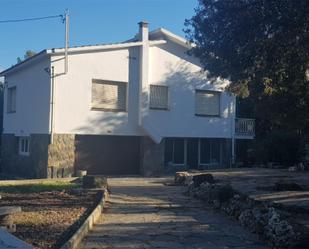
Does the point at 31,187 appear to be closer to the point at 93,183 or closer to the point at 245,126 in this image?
the point at 93,183

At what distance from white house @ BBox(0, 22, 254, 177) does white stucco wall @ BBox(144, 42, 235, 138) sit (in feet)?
0.18

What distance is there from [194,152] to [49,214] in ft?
64.0

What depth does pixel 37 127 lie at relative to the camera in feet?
90.3

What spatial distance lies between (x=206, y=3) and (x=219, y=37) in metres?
1.30

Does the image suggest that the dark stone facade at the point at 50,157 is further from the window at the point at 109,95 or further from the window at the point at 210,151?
the window at the point at 210,151

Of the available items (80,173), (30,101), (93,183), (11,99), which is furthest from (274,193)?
(11,99)

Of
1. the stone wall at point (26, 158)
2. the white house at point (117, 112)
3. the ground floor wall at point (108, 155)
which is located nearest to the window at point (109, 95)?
the white house at point (117, 112)

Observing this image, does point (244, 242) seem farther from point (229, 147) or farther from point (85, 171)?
point (229, 147)

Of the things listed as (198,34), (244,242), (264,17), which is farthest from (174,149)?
(244,242)

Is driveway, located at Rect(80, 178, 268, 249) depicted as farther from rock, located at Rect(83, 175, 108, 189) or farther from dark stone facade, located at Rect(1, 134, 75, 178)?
dark stone facade, located at Rect(1, 134, 75, 178)

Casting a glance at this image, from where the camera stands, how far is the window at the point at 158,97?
29703 mm

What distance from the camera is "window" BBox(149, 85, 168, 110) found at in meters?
29.7

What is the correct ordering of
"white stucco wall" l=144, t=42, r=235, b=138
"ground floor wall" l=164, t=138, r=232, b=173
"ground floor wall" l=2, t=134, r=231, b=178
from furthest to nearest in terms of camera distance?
1. "ground floor wall" l=164, t=138, r=232, b=173
2. "white stucco wall" l=144, t=42, r=235, b=138
3. "ground floor wall" l=2, t=134, r=231, b=178

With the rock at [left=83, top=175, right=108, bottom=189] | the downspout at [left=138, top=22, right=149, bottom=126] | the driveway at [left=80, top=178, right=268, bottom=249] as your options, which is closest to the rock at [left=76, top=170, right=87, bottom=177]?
the downspout at [left=138, top=22, right=149, bottom=126]
